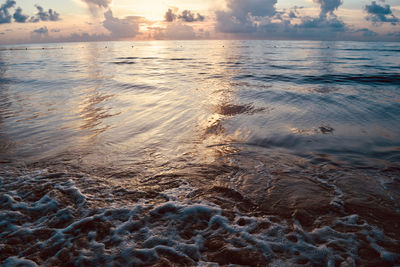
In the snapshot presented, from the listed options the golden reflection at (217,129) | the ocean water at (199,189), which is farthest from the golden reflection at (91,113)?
the golden reflection at (217,129)

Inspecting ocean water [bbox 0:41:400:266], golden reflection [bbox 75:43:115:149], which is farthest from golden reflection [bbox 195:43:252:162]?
golden reflection [bbox 75:43:115:149]

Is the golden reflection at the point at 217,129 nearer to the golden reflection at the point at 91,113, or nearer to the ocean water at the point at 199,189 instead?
the ocean water at the point at 199,189

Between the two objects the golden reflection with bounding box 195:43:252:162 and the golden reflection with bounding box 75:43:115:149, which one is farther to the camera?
the golden reflection with bounding box 75:43:115:149

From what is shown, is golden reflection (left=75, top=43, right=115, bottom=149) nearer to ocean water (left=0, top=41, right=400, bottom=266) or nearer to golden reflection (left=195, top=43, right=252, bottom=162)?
ocean water (left=0, top=41, right=400, bottom=266)

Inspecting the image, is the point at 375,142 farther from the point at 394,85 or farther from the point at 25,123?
the point at 394,85

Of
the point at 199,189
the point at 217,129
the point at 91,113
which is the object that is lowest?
the point at 199,189

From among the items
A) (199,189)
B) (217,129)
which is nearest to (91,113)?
(217,129)

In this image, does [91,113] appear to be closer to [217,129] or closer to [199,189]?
[217,129]

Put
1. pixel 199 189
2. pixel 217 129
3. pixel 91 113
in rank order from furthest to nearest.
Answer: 1. pixel 91 113
2. pixel 217 129
3. pixel 199 189

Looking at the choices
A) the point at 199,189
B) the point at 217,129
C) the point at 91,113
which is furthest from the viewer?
the point at 91,113

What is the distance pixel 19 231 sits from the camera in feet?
10.3

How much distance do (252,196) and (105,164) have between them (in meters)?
3.06

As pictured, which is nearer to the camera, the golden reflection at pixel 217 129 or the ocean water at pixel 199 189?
the ocean water at pixel 199 189

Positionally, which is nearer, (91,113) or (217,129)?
(217,129)
